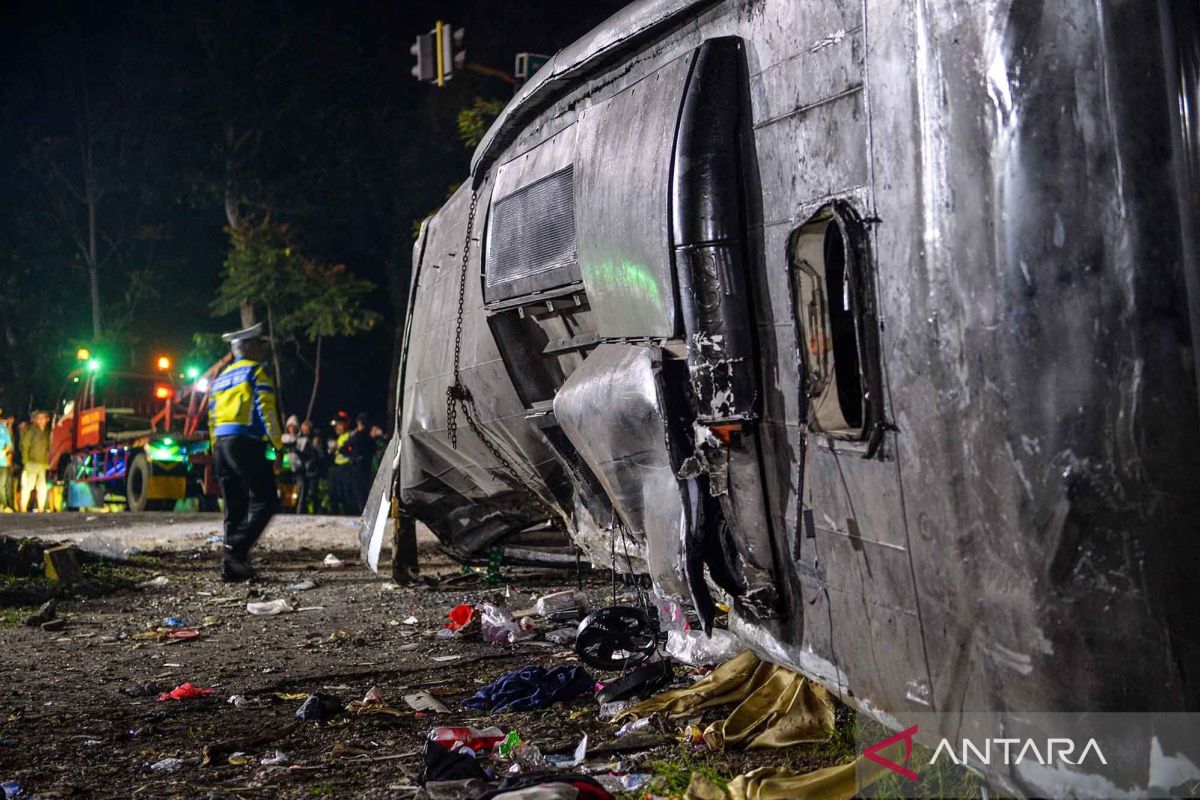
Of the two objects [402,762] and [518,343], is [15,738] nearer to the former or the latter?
[402,762]

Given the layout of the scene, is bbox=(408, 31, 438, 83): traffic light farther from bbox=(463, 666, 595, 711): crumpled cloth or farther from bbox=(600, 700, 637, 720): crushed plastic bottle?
bbox=(600, 700, 637, 720): crushed plastic bottle

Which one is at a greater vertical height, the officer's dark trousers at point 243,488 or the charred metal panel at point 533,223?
the charred metal panel at point 533,223

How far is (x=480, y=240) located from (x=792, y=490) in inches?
109

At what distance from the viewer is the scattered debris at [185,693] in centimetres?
464

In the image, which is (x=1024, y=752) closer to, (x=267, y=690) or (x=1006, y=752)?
(x=1006, y=752)

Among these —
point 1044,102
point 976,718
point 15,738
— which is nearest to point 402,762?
point 15,738

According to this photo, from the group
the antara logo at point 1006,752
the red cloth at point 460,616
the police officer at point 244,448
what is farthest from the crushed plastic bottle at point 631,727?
the police officer at point 244,448

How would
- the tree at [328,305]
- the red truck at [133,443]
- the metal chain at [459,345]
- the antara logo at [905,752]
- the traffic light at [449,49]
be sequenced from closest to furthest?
the antara logo at [905,752] < the metal chain at [459,345] < the traffic light at [449,49] < the red truck at [133,443] < the tree at [328,305]

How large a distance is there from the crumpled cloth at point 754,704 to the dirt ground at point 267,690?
62mm

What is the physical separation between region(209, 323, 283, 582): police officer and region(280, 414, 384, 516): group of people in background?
686 cm

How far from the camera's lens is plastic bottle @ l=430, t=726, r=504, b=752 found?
362 cm

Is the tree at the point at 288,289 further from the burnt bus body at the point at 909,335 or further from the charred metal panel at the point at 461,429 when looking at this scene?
the burnt bus body at the point at 909,335

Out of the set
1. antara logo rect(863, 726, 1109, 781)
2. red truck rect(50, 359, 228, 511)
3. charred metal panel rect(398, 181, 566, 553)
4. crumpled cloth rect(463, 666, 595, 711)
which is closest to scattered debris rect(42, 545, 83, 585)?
charred metal panel rect(398, 181, 566, 553)

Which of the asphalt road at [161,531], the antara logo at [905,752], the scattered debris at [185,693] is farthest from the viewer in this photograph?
the asphalt road at [161,531]
